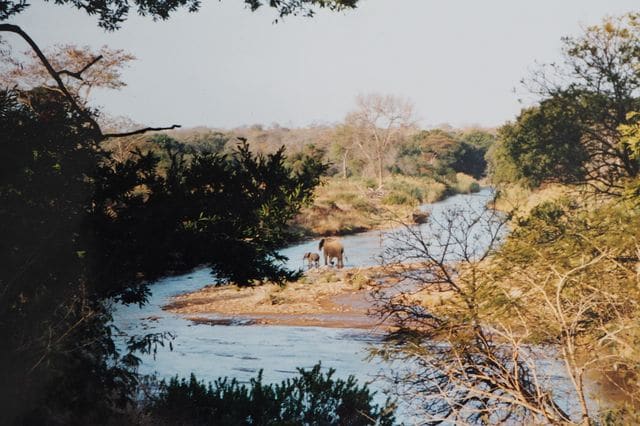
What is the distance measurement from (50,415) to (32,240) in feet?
9.75

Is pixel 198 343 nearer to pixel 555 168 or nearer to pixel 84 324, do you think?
pixel 84 324

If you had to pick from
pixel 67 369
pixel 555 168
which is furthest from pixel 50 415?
pixel 555 168

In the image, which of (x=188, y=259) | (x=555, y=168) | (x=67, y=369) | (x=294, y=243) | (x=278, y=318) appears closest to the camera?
(x=67, y=369)

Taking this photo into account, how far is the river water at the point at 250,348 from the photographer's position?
46.4 ft

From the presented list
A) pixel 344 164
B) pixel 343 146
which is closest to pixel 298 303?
pixel 344 164

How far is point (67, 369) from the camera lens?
6695mm

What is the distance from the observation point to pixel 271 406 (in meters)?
8.80

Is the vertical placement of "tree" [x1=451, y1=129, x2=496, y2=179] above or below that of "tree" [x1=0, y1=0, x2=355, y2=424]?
above

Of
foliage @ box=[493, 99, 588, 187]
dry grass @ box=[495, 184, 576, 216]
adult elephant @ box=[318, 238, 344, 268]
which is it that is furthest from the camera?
adult elephant @ box=[318, 238, 344, 268]

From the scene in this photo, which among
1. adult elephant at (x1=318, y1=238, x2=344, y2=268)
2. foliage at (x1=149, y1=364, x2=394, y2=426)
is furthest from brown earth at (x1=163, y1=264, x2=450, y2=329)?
foliage at (x1=149, y1=364, x2=394, y2=426)

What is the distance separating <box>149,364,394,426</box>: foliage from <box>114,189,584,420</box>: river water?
283cm

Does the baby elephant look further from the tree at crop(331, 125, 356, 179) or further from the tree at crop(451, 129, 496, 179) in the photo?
the tree at crop(451, 129, 496, 179)

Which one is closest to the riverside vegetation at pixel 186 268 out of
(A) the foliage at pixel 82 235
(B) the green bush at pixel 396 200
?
(A) the foliage at pixel 82 235

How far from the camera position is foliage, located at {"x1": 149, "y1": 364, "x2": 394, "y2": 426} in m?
8.68
